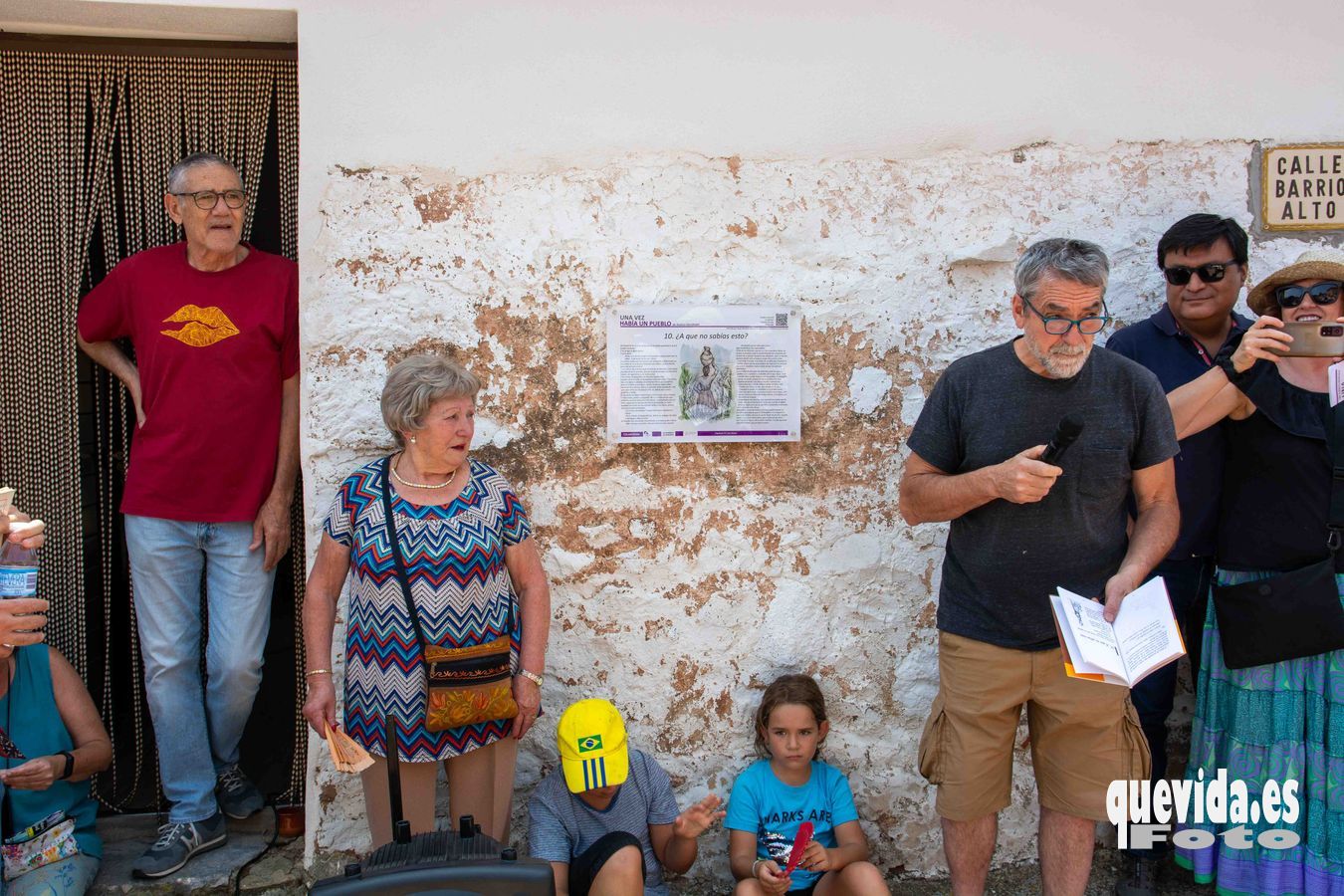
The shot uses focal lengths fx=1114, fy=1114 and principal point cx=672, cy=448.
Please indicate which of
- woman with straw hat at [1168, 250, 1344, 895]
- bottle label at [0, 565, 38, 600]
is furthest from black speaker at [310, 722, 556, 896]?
woman with straw hat at [1168, 250, 1344, 895]

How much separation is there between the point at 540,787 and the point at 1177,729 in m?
2.16

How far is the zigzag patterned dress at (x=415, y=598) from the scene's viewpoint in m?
2.97

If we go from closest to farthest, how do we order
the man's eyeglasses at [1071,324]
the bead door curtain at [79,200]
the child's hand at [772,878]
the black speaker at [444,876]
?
1. the black speaker at [444,876]
2. the man's eyeglasses at [1071,324]
3. the child's hand at [772,878]
4. the bead door curtain at [79,200]

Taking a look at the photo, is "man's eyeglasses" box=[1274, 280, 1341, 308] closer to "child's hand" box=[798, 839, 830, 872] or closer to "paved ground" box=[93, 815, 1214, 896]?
"paved ground" box=[93, 815, 1214, 896]

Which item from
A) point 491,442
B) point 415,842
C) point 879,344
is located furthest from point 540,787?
point 879,344

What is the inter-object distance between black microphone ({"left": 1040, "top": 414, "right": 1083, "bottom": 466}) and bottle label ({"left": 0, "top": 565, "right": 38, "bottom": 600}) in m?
2.62

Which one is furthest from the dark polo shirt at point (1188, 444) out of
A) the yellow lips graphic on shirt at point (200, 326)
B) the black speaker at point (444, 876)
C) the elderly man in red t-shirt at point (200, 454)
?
the yellow lips graphic on shirt at point (200, 326)

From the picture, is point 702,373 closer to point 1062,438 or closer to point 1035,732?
point 1062,438

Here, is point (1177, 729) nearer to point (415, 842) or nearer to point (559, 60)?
point (415, 842)

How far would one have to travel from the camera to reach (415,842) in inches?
97.7

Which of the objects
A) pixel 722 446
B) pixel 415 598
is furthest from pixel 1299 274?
pixel 415 598

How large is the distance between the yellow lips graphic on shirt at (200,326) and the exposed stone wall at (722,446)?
0.94 feet

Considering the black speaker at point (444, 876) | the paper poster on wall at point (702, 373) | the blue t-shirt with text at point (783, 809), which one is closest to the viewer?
the black speaker at point (444, 876)

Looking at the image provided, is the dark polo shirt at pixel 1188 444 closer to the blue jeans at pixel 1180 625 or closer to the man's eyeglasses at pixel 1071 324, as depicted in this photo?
the blue jeans at pixel 1180 625
